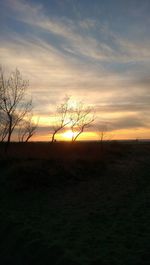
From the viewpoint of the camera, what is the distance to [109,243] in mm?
9117

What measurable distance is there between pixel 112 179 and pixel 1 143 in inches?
1129

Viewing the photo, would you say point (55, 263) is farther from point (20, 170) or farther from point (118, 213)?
point (20, 170)

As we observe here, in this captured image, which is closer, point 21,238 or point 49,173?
point 21,238

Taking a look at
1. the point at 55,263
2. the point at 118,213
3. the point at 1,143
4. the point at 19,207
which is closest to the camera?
the point at 55,263

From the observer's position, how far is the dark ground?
870 cm

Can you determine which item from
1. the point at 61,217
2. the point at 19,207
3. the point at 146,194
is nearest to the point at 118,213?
the point at 61,217

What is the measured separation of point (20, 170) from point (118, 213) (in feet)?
25.4

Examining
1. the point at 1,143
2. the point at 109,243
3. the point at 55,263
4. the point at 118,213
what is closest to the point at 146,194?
the point at 118,213

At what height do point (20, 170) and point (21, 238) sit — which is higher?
point (20, 170)

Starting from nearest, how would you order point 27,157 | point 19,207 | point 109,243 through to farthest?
point 109,243
point 19,207
point 27,157

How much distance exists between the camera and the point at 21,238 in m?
10.4

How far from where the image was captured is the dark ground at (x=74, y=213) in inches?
342

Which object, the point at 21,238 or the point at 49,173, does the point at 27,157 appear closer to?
the point at 49,173

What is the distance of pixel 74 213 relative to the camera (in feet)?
43.3
